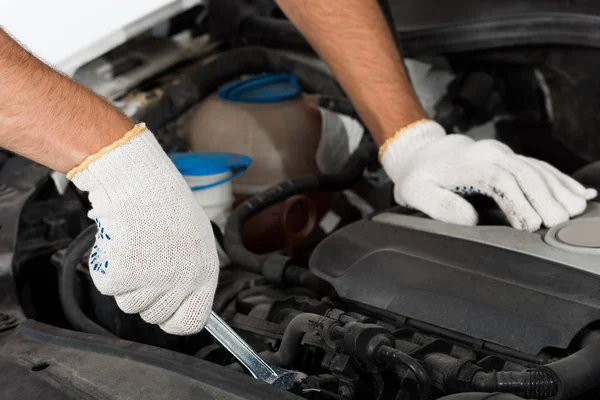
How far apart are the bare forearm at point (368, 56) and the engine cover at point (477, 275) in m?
0.33

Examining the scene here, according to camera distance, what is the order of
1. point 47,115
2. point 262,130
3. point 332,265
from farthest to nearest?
point 262,130, point 332,265, point 47,115

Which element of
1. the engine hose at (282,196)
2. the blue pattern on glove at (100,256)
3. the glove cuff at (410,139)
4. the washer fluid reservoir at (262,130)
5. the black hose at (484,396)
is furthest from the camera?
the washer fluid reservoir at (262,130)

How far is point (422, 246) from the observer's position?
1.18 metres

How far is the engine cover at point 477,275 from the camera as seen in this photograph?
98 cm

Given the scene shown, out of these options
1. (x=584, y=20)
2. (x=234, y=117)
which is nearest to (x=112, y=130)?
(x=234, y=117)

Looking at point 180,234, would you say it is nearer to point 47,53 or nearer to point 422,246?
point 422,246

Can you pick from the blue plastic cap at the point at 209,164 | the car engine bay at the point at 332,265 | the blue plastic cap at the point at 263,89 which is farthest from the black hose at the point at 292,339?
the blue plastic cap at the point at 263,89

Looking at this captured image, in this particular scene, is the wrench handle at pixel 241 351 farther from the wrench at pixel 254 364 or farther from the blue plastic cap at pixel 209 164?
the blue plastic cap at pixel 209 164

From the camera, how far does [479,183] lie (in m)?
1.30

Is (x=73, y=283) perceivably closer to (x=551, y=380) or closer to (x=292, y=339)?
(x=292, y=339)

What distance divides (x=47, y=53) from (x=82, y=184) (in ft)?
2.29

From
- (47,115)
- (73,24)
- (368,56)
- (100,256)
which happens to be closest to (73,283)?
(100,256)

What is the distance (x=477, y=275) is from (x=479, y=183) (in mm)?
263

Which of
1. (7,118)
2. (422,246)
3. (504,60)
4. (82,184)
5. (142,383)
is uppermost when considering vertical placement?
(7,118)
